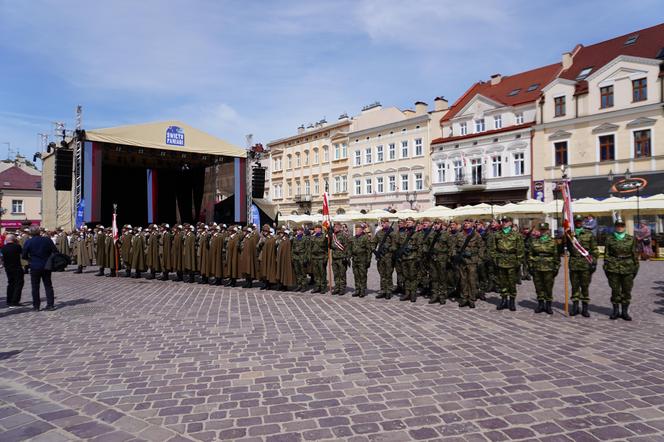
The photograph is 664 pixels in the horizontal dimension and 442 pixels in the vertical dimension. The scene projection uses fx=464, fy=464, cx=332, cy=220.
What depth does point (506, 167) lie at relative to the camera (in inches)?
1284

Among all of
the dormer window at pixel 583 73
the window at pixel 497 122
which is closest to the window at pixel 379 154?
the window at pixel 497 122

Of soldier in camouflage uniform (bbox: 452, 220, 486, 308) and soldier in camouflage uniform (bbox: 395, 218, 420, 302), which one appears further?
soldier in camouflage uniform (bbox: 395, 218, 420, 302)

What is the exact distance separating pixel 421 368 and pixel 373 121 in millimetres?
40371

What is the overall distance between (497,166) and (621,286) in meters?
26.8

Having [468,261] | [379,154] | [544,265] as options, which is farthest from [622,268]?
[379,154]

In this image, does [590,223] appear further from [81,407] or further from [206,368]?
[81,407]

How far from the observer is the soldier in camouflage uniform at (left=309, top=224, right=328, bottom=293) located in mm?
11758

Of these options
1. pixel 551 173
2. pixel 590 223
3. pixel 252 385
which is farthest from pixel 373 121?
pixel 252 385

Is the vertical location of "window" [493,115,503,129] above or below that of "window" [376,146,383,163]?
above

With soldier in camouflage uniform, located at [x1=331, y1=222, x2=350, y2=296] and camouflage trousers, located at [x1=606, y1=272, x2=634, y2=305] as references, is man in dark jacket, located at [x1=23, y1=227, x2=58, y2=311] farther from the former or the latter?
camouflage trousers, located at [x1=606, y1=272, x2=634, y2=305]

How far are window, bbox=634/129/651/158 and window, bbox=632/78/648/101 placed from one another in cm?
195

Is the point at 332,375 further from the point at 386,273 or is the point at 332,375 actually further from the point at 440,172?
the point at 440,172

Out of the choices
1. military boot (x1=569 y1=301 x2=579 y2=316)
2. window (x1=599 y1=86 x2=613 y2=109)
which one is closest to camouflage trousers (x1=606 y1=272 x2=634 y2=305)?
military boot (x1=569 y1=301 x2=579 y2=316)

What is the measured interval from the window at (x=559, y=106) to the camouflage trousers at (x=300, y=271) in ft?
82.7
